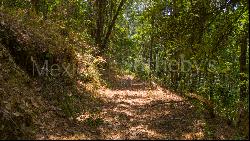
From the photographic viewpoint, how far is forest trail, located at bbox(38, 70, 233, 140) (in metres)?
9.36

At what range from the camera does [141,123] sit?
11.0 meters

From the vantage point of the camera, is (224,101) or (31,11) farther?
(224,101)

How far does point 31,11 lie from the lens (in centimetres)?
1727

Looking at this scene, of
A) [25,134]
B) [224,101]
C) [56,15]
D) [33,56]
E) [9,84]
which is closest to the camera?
[25,134]

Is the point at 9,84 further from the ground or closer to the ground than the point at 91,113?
further from the ground

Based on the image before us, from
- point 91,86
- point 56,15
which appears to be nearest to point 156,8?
point 91,86

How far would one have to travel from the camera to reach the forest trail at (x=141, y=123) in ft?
30.7

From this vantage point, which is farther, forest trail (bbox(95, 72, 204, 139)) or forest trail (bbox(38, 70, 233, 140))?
forest trail (bbox(95, 72, 204, 139))

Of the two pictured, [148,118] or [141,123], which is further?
[148,118]

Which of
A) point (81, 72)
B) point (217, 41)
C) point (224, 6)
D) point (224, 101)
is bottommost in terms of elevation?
point (224, 101)

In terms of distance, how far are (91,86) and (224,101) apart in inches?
268

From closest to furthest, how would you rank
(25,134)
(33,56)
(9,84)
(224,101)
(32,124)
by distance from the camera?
(25,134), (32,124), (9,84), (33,56), (224,101)

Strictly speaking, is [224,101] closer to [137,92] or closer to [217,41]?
[137,92]

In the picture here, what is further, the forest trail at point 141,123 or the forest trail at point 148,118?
the forest trail at point 148,118
